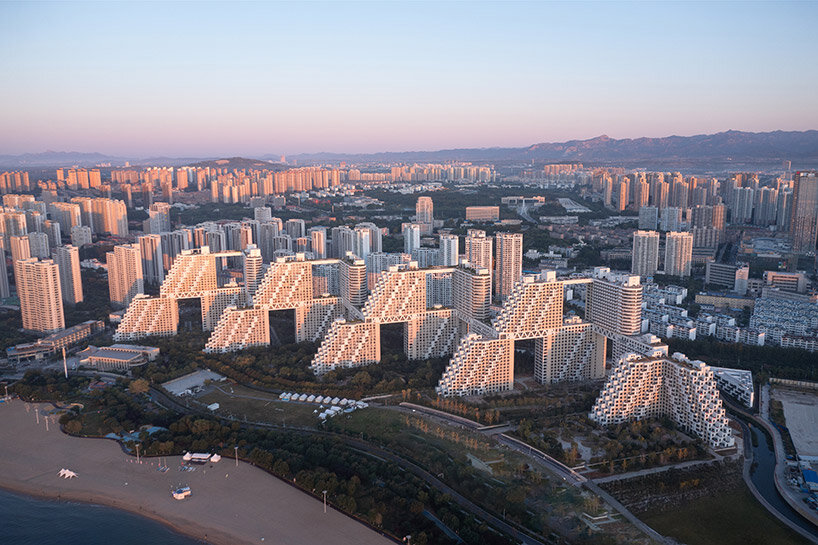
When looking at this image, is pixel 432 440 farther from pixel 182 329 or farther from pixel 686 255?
pixel 686 255

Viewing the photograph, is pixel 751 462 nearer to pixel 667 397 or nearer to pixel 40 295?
pixel 667 397

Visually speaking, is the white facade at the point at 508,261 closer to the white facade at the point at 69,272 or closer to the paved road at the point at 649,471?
the paved road at the point at 649,471

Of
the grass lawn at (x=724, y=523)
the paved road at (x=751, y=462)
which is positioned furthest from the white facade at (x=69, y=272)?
the paved road at (x=751, y=462)

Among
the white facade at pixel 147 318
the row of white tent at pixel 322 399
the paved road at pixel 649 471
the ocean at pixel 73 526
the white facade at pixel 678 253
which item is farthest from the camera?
the white facade at pixel 678 253

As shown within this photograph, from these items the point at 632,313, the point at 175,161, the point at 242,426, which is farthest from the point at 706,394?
the point at 175,161

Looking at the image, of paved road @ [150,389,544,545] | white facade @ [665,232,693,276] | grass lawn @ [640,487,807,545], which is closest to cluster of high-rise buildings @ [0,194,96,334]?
paved road @ [150,389,544,545]

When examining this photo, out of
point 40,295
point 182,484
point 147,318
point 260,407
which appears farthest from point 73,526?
point 40,295

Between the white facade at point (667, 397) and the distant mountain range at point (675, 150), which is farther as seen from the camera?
the distant mountain range at point (675, 150)

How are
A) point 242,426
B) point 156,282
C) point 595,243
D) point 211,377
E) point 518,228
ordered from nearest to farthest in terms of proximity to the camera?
1. point 242,426
2. point 211,377
3. point 156,282
4. point 595,243
5. point 518,228
